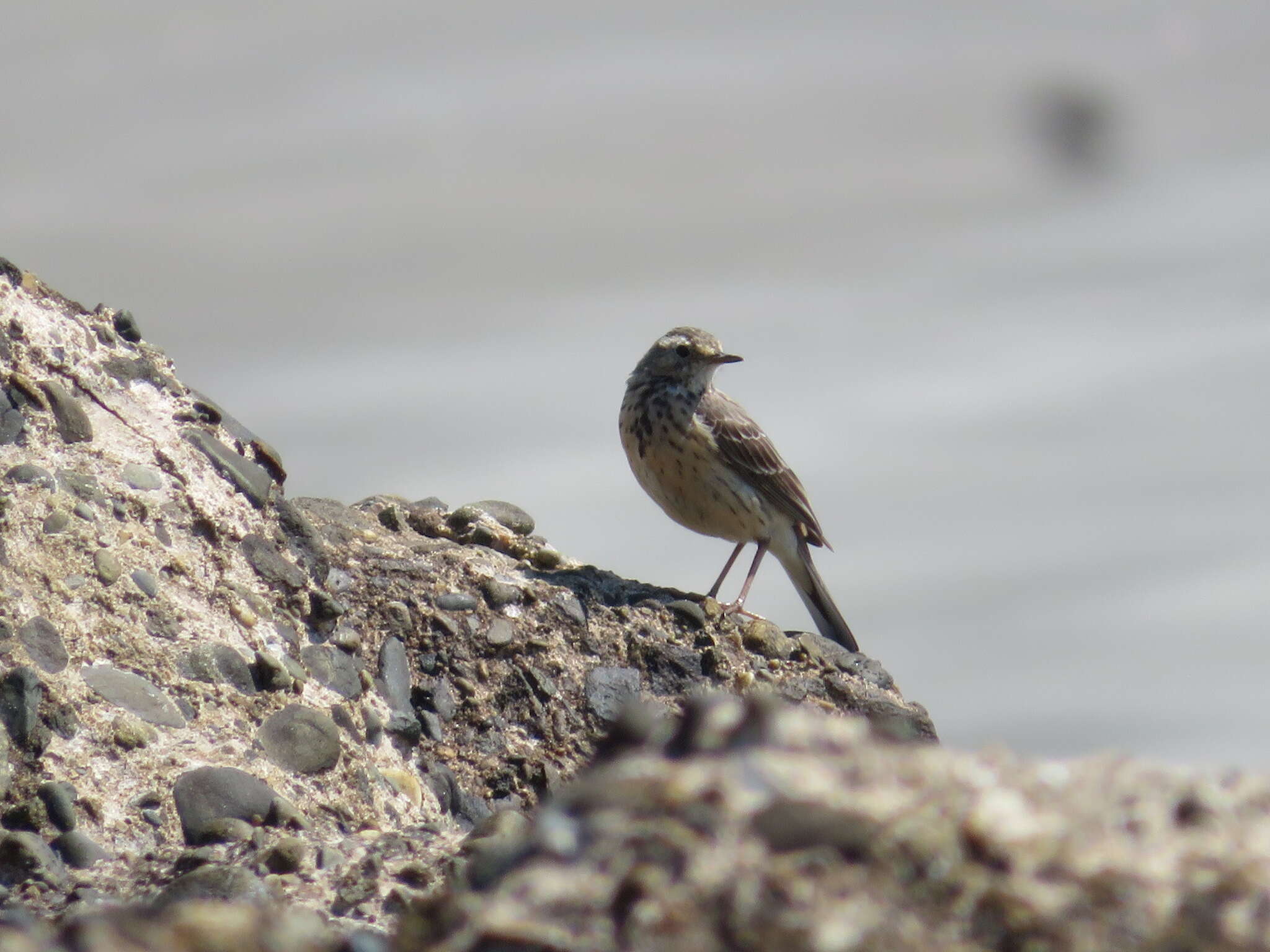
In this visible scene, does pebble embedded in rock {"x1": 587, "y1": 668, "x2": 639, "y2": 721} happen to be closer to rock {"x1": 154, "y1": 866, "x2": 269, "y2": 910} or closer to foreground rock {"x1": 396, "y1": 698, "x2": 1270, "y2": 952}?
rock {"x1": 154, "y1": 866, "x2": 269, "y2": 910}

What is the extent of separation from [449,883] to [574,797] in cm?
166

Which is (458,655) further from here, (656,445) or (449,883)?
Result: (656,445)

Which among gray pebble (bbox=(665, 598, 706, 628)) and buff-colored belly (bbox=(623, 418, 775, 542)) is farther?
buff-colored belly (bbox=(623, 418, 775, 542))

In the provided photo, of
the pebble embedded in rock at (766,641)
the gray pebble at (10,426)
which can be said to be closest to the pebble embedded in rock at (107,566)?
the gray pebble at (10,426)

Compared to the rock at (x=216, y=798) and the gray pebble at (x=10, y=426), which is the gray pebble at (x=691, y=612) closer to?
the rock at (x=216, y=798)

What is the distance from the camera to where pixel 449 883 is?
336 centimetres

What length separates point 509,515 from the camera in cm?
618

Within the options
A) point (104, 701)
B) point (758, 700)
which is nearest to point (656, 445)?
point (104, 701)

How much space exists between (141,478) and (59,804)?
1233 millimetres

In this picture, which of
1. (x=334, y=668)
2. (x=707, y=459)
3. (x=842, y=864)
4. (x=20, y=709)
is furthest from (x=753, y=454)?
(x=842, y=864)

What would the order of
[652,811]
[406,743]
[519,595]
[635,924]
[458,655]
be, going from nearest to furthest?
[635,924] → [652,811] → [406,743] → [458,655] → [519,595]

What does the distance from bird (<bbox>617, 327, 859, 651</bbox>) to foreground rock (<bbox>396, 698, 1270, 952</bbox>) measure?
22.8 feet

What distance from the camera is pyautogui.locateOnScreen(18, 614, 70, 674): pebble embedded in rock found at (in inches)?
155

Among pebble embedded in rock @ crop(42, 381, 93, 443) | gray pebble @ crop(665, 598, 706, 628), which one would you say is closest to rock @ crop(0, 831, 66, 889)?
pebble embedded in rock @ crop(42, 381, 93, 443)
